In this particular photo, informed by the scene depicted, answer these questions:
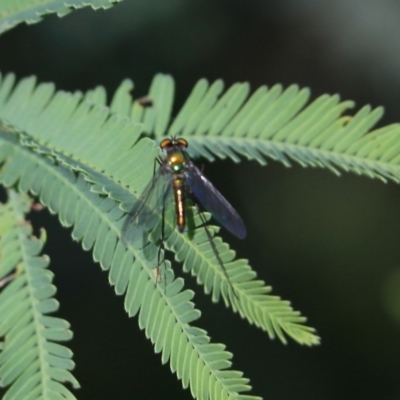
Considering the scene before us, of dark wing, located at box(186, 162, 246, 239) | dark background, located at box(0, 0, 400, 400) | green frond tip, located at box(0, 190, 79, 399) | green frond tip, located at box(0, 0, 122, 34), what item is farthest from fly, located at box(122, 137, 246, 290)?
dark background, located at box(0, 0, 400, 400)

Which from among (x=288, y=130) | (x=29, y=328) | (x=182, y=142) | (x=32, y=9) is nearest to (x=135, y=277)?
(x=29, y=328)

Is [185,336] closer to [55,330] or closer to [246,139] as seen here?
[55,330]

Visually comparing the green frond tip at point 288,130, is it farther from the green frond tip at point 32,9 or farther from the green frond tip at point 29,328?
the green frond tip at point 29,328

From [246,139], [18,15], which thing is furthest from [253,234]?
[18,15]

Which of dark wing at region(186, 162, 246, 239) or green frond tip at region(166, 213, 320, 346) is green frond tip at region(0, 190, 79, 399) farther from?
dark wing at region(186, 162, 246, 239)

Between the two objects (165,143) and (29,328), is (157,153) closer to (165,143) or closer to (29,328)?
(165,143)

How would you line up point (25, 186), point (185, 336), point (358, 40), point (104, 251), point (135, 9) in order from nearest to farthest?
point (185, 336) < point (104, 251) < point (25, 186) < point (135, 9) < point (358, 40)
